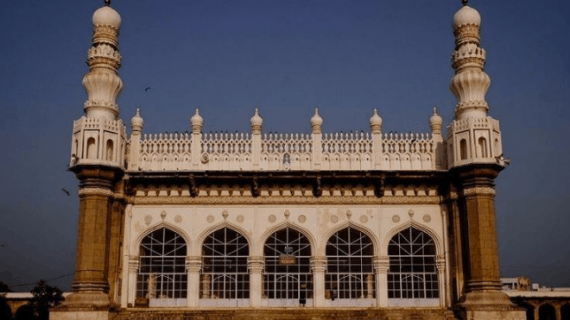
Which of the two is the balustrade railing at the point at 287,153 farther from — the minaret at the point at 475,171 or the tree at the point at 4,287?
the tree at the point at 4,287

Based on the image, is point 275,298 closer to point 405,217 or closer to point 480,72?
point 405,217

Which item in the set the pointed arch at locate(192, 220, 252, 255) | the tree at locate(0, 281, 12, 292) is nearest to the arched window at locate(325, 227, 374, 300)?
the pointed arch at locate(192, 220, 252, 255)

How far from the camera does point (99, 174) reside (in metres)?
24.7

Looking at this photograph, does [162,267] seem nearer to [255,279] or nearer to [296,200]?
[255,279]

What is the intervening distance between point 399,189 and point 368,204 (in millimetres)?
1319

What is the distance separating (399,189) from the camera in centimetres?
2631

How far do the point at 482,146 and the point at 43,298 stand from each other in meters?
36.8

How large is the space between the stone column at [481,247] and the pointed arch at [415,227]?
1039 millimetres

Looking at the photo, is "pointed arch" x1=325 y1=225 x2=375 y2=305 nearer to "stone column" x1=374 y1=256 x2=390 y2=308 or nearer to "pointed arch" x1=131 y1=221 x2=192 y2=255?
"stone column" x1=374 y1=256 x2=390 y2=308

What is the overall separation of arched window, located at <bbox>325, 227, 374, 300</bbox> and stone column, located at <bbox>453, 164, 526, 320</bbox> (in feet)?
11.8

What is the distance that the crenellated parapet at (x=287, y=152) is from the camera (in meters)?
26.6

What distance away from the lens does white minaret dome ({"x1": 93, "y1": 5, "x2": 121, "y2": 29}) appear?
2662 cm

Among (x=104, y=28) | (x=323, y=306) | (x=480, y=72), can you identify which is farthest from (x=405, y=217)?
(x=104, y=28)

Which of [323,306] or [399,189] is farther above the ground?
[399,189]
